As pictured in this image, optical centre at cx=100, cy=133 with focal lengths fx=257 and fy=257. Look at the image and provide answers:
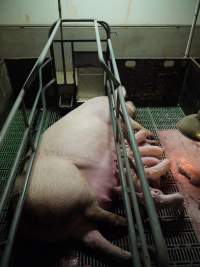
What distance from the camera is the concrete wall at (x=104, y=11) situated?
406 cm

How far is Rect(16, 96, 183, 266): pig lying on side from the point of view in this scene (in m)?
1.83

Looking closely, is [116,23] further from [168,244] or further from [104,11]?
[168,244]

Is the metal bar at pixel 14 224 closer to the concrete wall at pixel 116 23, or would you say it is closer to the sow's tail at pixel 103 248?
the sow's tail at pixel 103 248

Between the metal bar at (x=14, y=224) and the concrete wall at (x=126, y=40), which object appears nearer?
A: the metal bar at (x=14, y=224)

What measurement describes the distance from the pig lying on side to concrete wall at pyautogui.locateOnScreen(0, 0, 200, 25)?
2436 mm

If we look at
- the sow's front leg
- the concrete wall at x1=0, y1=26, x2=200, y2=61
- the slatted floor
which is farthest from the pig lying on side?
the concrete wall at x1=0, y1=26, x2=200, y2=61

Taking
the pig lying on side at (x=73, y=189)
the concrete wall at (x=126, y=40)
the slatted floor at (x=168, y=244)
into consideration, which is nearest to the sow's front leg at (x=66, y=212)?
the pig lying on side at (x=73, y=189)

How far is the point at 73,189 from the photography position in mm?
1905

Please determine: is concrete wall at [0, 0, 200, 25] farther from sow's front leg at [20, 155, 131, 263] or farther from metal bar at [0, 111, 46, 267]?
sow's front leg at [20, 155, 131, 263]

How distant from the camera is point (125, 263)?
1.83 m

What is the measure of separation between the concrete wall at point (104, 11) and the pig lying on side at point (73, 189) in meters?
2.44

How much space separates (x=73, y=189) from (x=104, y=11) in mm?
3290

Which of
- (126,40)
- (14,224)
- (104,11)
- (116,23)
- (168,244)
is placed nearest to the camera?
(14,224)

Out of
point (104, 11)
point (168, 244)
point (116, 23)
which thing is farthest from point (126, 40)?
point (168, 244)
